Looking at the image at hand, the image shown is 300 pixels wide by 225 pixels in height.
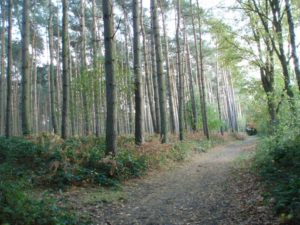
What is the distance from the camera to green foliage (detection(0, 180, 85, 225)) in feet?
16.3

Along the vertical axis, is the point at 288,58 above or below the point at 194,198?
above

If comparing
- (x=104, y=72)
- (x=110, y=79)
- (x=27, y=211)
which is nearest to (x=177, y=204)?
(x=27, y=211)

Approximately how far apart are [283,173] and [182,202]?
2225mm

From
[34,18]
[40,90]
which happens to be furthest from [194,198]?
[40,90]

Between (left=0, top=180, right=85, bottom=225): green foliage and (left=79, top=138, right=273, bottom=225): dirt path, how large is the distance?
0.80m

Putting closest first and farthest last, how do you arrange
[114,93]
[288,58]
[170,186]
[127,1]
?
[170,186] < [114,93] < [288,58] < [127,1]

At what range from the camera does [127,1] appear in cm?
2662

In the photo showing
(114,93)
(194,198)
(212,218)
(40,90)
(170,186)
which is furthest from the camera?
(40,90)

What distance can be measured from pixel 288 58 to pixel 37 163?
1100 cm

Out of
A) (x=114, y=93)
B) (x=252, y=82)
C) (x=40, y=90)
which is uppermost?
(x=40, y=90)

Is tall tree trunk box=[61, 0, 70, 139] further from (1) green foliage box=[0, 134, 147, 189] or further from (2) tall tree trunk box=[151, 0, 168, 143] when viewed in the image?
(2) tall tree trunk box=[151, 0, 168, 143]

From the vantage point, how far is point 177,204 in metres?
7.12

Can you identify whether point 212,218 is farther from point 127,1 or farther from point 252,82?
point 127,1

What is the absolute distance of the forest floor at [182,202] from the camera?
18.9 feet
